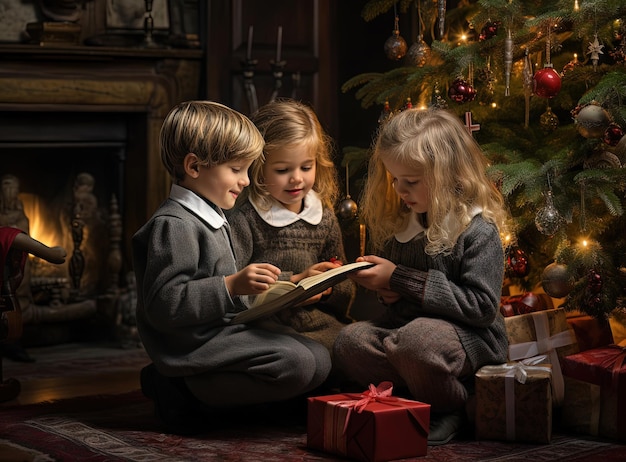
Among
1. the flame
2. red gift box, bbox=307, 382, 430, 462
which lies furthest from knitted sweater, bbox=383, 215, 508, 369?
the flame

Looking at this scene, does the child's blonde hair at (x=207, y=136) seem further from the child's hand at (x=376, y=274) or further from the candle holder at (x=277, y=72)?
the candle holder at (x=277, y=72)

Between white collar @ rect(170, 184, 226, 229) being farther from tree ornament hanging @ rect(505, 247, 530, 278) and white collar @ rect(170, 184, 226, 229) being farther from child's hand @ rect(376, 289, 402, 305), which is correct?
tree ornament hanging @ rect(505, 247, 530, 278)

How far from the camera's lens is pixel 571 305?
255 centimetres

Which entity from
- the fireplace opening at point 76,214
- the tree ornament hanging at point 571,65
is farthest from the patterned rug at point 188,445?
the fireplace opening at point 76,214

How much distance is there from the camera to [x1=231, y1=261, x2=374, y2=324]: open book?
7.33 feet

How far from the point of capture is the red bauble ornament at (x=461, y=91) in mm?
2633

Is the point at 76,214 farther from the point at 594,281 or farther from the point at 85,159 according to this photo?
the point at 594,281

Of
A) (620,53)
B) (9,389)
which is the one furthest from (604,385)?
(9,389)

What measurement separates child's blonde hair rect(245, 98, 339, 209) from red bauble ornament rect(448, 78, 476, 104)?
1.12ft

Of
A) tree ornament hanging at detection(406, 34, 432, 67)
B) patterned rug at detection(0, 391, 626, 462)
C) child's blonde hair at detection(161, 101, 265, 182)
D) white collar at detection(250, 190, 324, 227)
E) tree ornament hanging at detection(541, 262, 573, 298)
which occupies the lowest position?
patterned rug at detection(0, 391, 626, 462)

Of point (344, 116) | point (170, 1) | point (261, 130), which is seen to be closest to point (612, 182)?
point (261, 130)

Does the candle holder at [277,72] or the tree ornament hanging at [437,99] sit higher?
the candle holder at [277,72]

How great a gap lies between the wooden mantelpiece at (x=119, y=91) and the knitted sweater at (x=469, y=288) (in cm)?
161

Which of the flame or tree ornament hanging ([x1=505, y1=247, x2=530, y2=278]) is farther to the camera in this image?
the flame
